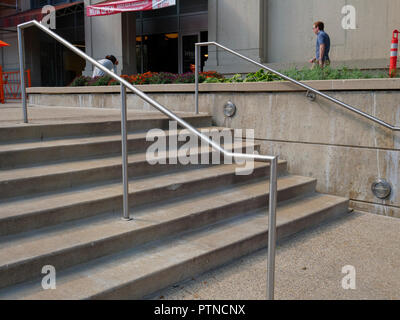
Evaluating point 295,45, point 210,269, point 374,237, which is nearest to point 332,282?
point 210,269

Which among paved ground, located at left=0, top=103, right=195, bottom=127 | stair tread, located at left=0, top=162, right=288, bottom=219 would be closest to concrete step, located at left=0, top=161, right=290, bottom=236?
stair tread, located at left=0, top=162, right=288, bottom=219

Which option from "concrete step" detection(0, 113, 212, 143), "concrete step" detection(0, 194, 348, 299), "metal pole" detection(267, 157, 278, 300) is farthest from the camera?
"concrete step" detection(0, 113, 212, 143)

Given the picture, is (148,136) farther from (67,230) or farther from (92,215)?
(67,230)

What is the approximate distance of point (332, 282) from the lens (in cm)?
341

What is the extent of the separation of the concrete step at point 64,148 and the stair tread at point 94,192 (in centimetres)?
53

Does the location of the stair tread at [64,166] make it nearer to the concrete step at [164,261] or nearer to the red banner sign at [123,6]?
the concrete step at [164,261]

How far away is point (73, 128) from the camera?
4.82 m

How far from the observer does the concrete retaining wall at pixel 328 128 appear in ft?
16.6

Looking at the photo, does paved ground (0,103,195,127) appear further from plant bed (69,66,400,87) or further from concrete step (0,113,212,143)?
plant bed (69,66,400,87)

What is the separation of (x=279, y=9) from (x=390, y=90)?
753 centimetres

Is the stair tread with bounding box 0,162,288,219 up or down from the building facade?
down

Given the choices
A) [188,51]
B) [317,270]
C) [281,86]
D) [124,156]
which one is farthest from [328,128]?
[188,51]

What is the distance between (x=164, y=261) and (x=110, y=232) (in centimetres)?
52

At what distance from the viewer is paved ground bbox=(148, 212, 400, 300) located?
127 inches
